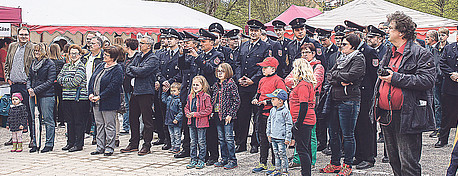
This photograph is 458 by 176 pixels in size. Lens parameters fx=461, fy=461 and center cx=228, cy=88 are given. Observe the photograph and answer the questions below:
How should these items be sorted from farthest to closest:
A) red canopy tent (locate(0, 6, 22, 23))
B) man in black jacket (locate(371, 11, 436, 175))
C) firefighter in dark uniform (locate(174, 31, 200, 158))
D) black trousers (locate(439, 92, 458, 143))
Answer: red canopy tent (locate(0, 6, 22, 23)) → black trousers (locate(439, 92, 458, 143)) → firefighter in dark uniform (locate(174, 31, 200, 158)) → man in black jacket (locate(371, 11, 436, 175))

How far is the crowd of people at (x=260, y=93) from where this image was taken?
4.42 metres

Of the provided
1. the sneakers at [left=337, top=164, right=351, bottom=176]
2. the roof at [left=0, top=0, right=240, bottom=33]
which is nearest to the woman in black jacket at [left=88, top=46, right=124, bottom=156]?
the sneakers at [left=337, top=164, right=351, bottom=176]

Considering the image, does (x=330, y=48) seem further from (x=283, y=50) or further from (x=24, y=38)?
(x=24, y=38)

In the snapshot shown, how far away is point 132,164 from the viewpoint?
23.3ft

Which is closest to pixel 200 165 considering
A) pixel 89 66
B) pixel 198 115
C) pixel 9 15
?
pixel 198 115

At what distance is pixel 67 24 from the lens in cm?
1401

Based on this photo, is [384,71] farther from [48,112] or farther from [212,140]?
[48,112]

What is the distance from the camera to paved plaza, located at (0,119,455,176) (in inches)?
256

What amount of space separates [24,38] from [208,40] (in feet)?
13.2

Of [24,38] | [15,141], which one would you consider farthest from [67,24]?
[15,141]

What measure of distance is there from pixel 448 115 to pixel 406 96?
472 centimetres

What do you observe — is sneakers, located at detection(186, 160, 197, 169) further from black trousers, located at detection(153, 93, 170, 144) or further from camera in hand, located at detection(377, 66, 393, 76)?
camera in hand, located at detection(377, 66, 393, 76)

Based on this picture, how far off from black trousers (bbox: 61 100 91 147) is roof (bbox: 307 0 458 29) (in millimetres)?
10848

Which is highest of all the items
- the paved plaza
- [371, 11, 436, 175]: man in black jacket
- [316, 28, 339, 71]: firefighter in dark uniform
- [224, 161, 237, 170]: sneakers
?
[316, 28, 339, 71]: firefighter in dark uniform
